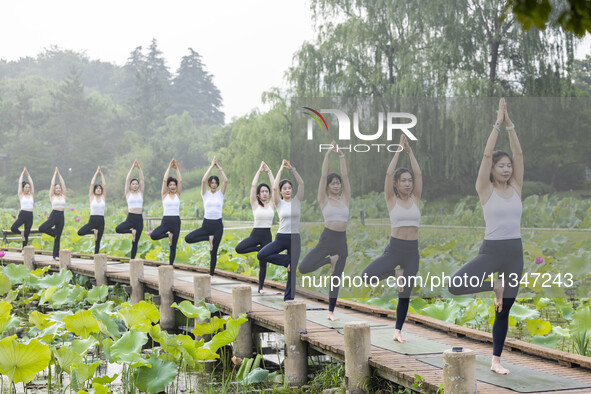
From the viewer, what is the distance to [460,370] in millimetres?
4004

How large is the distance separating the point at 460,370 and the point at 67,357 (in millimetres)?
2698

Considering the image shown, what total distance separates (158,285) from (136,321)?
3959 millimetres

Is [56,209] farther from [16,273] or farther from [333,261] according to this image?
[333,261]

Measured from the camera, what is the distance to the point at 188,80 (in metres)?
63.5

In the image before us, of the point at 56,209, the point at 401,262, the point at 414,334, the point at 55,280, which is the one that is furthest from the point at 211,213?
the point at 401,262

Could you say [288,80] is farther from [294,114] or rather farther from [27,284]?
[294,114]

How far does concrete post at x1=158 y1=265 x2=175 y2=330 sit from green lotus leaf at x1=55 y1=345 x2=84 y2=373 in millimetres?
4053

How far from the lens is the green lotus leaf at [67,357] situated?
203 inches

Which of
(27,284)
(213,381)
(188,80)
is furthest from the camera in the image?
(188,80)

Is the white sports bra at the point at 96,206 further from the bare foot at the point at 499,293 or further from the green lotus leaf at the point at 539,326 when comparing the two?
the bare foot at the point at 499,293

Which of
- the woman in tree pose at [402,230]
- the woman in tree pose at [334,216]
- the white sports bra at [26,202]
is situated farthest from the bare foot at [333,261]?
the white sports bra at [26,202]

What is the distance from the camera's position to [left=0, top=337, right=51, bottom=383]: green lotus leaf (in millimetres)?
4680

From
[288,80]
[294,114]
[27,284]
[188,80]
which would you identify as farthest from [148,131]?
[294,114]

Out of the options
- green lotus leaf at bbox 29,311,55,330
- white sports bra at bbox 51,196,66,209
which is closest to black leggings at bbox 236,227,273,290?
green lotus leaf at bbox 29,311,55,330
